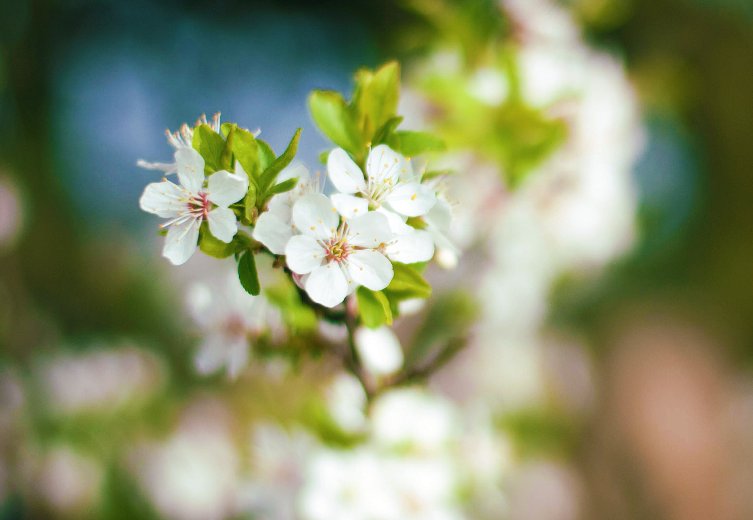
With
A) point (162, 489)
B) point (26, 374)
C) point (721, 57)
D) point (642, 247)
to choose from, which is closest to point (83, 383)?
point (26, 374)

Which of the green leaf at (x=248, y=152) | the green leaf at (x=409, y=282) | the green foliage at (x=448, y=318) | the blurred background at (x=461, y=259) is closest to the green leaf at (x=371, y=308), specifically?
the green leaf at (x=409, y=282)

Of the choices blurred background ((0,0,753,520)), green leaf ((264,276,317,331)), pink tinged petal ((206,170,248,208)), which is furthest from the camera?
blurred background ((0,0,753,520))

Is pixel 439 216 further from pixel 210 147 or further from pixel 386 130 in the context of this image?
pixel 210 147

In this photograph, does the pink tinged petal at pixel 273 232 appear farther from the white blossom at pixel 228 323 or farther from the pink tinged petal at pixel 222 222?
the white blossom at pixel 228 323

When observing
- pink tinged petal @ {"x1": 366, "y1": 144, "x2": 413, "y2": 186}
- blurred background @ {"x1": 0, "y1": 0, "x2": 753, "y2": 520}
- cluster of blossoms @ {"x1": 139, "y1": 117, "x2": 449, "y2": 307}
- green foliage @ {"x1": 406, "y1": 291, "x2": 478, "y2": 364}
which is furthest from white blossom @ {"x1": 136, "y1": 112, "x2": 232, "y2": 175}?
green foliage @ {"x1": 406, "y1": 291, "x2": 478, "y2": 364}

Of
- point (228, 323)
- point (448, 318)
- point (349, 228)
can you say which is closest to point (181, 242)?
point (349, 228)

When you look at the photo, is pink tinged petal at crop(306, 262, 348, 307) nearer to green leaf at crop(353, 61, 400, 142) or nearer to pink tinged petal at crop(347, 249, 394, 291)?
pink tinged petal at crop(347, 249, 394, 291)
